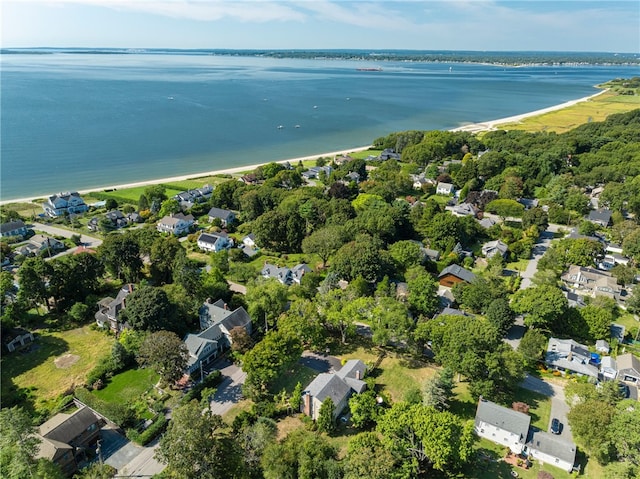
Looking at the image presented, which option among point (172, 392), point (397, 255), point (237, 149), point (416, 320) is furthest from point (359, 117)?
point (172, 392)

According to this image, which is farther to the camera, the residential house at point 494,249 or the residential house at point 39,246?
the residential house at point 39,246

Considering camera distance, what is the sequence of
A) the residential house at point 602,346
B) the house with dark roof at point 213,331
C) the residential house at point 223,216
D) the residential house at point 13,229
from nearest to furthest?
the house with dark roof at point 213,331 < the residential house at point 602,346 < the residential house at point 13,229 < the residential house at point 223,216

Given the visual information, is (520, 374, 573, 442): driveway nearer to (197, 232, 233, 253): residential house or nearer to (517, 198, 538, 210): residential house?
(197, 232, 233, 253): residential house

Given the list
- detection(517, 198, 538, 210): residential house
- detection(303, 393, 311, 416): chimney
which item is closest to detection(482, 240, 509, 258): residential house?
detection(517, 198, 538, 210): residential house

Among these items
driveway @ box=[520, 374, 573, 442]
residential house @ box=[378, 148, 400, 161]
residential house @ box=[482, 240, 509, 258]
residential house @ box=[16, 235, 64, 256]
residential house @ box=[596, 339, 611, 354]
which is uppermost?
residential house @ box=[378, 148, 400, 161]

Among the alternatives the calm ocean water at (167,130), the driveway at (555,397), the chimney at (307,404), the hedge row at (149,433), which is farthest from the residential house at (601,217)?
the calm ocean water at (167,130)

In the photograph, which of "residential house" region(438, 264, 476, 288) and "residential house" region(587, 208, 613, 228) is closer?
"residential house" region(438, 264, 476, 288)

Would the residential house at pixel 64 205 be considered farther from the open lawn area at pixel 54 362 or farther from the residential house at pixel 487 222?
the residential house at pixel 487 222
